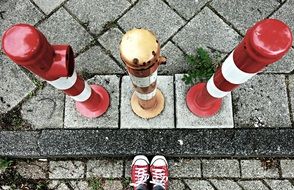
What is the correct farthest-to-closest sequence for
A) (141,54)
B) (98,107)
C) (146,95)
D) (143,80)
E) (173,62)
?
1. (173,62)
2. (98,107)
3. (146,95)
4. (143,80)
5. (141,54)

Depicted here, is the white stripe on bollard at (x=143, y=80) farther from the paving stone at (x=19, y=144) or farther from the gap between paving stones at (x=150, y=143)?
the paving stone at (x=19, y=144)

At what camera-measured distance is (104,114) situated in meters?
3.25

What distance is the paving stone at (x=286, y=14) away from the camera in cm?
343

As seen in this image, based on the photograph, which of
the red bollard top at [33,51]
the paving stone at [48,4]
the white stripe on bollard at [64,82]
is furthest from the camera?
the paving stone at [48,4]

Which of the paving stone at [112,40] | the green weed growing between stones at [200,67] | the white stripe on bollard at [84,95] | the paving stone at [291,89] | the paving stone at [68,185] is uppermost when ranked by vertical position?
the paving stone at [112,40]

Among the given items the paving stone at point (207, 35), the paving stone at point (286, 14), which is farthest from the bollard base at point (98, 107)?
the paving stone at point (286, 14)

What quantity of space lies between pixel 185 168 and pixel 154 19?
1304mm

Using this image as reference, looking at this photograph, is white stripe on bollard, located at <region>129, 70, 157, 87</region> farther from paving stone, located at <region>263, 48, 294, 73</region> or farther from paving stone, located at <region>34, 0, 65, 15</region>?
paving stone, located at <region>34, 0, 65, 15</region>

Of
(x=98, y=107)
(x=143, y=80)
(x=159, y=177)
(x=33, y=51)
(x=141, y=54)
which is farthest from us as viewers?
(x=98, y=107)

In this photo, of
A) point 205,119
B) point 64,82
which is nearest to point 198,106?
point 205,119

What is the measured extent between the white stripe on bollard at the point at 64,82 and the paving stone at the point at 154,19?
0.99 metres

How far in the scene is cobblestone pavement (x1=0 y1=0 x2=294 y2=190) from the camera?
3.21 metres

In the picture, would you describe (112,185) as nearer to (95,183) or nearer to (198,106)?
(95,183)

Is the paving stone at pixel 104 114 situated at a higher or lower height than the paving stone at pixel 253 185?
higher
